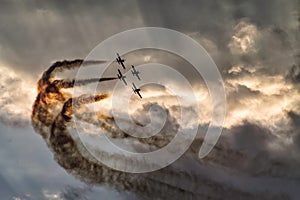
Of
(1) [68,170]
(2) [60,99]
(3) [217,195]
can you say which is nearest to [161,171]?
(3) [217,195]

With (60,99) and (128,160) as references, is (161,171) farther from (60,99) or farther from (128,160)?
(60,99)

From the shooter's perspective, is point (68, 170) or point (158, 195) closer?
point (68, 170)

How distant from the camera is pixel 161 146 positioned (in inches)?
4882

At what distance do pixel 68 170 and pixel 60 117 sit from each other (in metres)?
12.5

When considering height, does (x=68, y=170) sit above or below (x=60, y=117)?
below

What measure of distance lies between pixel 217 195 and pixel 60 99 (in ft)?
158

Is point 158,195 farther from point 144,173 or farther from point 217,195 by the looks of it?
point 217,195

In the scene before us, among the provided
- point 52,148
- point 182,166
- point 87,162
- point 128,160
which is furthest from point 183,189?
point 52,148

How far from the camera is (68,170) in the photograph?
115 meters

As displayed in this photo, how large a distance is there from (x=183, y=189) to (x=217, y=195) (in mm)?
9010

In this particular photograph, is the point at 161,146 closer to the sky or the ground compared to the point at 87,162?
closer to the sky

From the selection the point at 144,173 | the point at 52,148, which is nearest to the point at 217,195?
the point at 144,173

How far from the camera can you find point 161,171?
127562 millimetres

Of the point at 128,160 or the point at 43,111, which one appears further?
the point at 128,160
